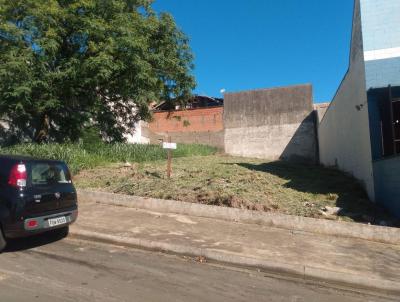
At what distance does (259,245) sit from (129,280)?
9.00 ft

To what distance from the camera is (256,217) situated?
8.73 metres

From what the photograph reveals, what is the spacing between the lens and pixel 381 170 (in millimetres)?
9586

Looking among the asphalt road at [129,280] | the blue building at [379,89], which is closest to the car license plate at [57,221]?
the asphalt road at [129,280]

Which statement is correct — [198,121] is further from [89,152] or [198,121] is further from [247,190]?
[247,190]

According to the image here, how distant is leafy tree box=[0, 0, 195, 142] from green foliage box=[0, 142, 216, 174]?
146 cm

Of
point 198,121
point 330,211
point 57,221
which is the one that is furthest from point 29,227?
point 198,121

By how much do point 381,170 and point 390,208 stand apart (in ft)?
3.07

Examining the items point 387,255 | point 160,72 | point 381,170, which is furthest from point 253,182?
point 160,72

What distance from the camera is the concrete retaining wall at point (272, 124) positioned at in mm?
30234

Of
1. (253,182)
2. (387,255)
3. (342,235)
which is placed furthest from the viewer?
(253,182)

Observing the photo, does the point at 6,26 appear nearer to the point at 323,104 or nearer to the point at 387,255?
the point at 387,255

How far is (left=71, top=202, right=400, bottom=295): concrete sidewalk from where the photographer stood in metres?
5.90

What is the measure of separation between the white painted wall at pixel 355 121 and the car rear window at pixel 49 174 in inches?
292

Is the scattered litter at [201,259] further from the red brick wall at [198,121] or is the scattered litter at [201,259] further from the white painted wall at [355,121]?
the red brick wall at [198,121]
